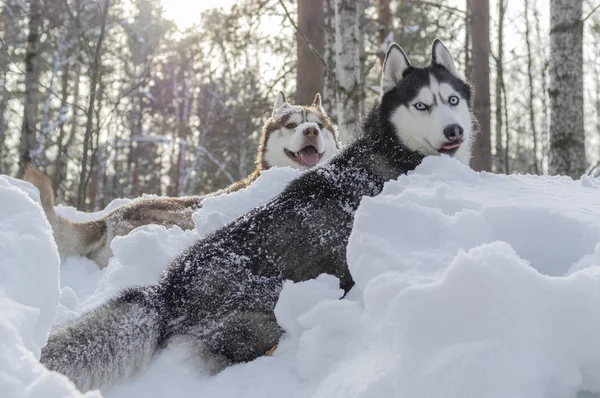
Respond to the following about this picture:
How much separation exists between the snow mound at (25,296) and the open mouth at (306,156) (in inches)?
195

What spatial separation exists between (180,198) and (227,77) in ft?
53.2

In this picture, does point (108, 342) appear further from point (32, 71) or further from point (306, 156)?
point (32, 71)

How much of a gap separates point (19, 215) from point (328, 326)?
114 cm

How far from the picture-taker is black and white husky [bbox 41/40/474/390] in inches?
87.8

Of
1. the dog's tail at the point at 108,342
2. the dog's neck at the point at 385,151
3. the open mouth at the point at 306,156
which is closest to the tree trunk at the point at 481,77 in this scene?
the open mouth at the point at 306,156

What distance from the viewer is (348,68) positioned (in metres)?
7.42

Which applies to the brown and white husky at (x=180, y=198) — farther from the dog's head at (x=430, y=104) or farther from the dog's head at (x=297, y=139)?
the dog's head at (x=430, y=104)

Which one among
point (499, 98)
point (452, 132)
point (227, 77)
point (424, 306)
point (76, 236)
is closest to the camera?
point (424, 306)

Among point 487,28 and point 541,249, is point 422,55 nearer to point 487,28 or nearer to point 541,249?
point 487,28

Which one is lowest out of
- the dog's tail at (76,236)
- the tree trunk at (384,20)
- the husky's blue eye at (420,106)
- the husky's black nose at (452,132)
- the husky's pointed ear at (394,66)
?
the dog's tail at (76,236)

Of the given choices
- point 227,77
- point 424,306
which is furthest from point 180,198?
point 227,77

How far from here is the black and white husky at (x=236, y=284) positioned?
223 centimetres

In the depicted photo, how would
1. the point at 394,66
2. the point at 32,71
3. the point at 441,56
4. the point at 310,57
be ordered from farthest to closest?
the point at 32,71
the point at 310,57
the point at 441,56
the point at 394,66

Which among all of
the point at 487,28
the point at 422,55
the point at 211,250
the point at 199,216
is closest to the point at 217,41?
the point at 422,55
